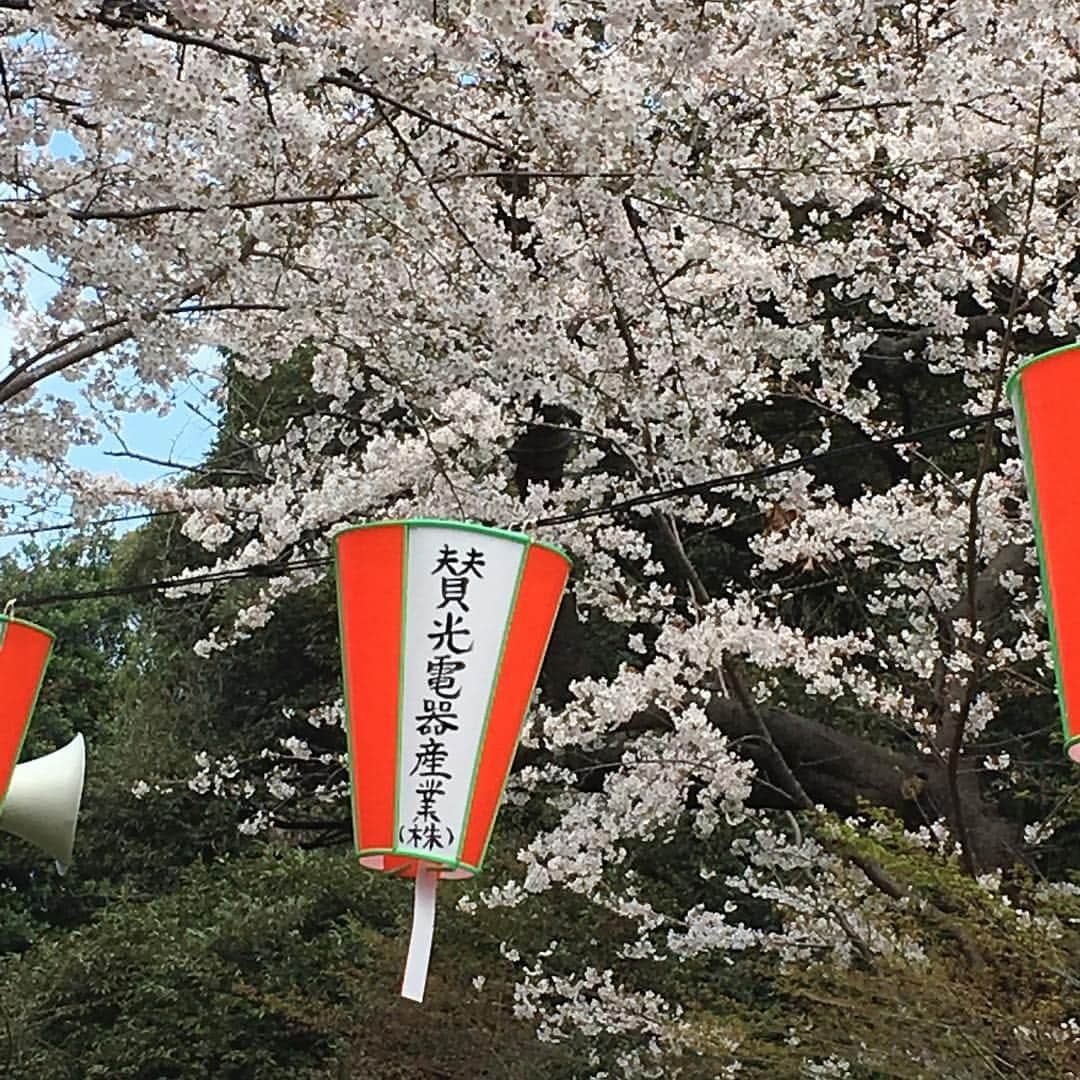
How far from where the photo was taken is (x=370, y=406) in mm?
5266

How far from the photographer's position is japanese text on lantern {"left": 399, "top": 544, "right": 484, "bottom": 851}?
2455 mm

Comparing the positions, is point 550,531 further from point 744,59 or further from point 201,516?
point 744,59

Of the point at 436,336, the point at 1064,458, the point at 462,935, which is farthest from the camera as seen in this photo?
the point at 462,935

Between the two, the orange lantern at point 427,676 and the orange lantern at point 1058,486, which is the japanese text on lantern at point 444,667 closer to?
the orange lantern at point 427,676

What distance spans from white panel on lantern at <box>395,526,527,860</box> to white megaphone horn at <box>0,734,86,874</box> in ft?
6.12

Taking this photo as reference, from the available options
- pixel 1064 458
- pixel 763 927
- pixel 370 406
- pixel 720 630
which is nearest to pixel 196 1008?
pixel 763 927

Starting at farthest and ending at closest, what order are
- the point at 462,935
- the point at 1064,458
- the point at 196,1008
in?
the point at 196,1008
the point at 462,935
the point at 1064,458

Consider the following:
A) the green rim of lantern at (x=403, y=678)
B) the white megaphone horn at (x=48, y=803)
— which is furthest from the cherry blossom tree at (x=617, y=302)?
the white megaphone horn at (x=48, y=803)

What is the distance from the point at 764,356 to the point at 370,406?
131 centimetres

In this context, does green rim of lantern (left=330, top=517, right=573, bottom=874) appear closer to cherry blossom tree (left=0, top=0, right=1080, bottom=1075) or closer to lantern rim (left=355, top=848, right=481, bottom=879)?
lantern rim (left=355, top=848, right=481, bottom=879)

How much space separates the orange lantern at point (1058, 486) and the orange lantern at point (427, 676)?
878mm

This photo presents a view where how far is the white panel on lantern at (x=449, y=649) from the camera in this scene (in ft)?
8.08

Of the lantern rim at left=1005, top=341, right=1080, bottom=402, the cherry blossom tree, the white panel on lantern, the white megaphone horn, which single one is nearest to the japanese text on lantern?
the white panel on lantern

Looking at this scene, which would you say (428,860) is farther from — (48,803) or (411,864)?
(48,803)
